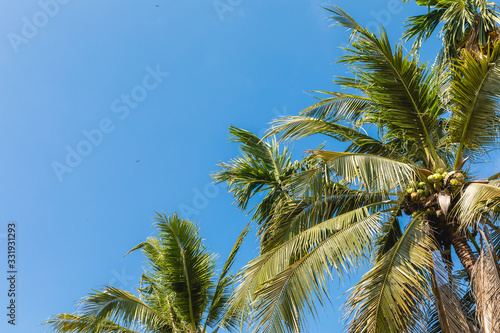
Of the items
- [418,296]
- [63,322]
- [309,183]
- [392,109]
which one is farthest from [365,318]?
[63,322]

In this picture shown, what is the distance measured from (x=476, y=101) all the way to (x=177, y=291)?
6.30 m

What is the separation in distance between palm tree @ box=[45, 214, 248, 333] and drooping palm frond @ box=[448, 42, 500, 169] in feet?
13.8

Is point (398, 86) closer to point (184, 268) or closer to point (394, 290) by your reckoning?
point (394, 290)

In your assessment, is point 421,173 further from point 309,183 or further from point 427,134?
point 309,183

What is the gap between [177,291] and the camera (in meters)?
9.30

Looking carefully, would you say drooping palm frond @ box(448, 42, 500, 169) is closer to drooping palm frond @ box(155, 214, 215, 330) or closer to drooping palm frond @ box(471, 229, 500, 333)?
drooping palm frond @ box(471, 229, 500, 333)

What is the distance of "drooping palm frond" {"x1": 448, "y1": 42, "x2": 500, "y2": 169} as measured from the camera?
21.2 ft

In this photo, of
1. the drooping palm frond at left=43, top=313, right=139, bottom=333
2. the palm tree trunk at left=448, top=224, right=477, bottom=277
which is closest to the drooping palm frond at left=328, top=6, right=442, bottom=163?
the palm tree trunk at left=448, top=224, right=477, bottom=277

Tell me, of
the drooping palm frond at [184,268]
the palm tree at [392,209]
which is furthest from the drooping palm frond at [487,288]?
the drooping palm frond at [184,268]

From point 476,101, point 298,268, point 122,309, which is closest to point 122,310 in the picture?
point 122,309

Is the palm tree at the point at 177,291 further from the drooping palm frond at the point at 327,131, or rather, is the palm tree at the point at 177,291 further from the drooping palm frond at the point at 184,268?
the drooping palm frond at the point at 327,131

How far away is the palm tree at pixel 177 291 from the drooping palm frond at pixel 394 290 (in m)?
3.48

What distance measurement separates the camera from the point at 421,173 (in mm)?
6672

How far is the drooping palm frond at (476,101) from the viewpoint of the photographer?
254 inches
